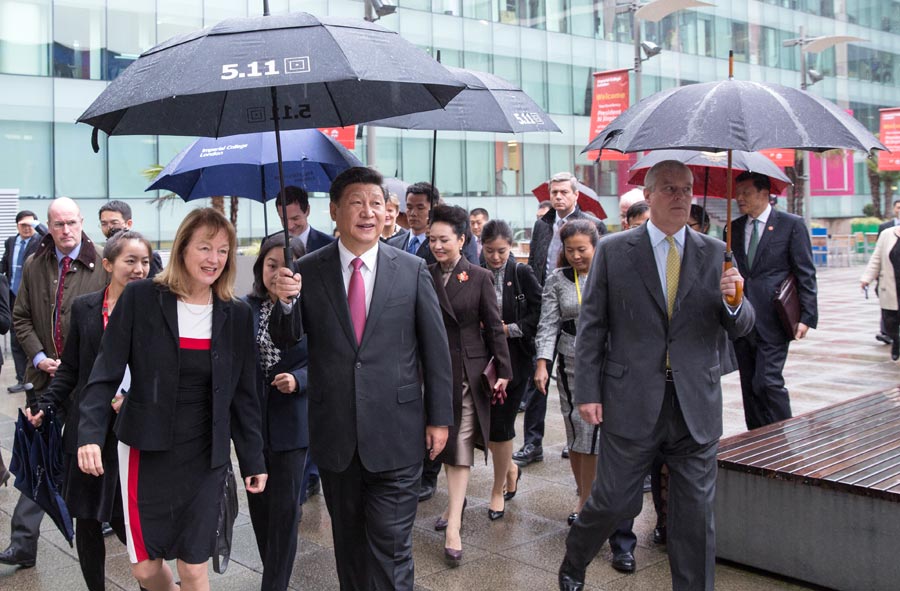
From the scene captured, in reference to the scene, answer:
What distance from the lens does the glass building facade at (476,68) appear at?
2738 centimetres

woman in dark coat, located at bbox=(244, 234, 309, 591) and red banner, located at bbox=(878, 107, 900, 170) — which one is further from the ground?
red banner, located at bbox=(878, 107, 900, 170)

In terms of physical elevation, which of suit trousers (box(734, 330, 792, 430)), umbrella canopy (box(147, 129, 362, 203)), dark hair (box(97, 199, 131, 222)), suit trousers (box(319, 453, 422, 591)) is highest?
umbrella canopy (box(147, 129, 362, 203))

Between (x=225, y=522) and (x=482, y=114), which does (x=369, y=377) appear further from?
(x=482, y=114)

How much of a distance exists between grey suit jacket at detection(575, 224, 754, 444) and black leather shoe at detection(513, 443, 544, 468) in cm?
314

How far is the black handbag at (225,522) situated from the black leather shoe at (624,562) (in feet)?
7.24

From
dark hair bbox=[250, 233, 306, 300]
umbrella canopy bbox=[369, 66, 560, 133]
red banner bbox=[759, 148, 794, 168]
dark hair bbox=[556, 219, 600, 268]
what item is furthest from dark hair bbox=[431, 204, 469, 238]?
red banner bbox=[759, 148, 794, 168]

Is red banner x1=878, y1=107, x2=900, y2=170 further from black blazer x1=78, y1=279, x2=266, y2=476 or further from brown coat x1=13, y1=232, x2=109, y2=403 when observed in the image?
black blazer x1=78, y1=279, x2=266, y2=476

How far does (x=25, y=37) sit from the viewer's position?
27.0 meters

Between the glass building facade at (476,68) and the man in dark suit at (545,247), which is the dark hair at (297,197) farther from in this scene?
the glass building facade at (476,68)

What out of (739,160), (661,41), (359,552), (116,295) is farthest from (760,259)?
(661,41)

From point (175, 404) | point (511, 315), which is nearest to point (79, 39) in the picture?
point (511, 315)

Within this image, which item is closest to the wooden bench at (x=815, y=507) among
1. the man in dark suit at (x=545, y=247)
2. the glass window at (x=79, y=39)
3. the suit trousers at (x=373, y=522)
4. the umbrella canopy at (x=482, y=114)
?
the suit trousers at (x=373, y=522)

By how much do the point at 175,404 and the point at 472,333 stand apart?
239 cm

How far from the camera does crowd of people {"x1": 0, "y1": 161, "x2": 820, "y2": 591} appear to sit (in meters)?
3.99
